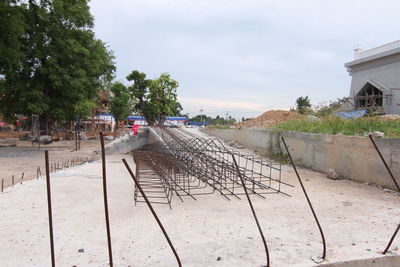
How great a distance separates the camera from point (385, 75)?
47.4 feet

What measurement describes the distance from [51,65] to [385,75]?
19.0 meters

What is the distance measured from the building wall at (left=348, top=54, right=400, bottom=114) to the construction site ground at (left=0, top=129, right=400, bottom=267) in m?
10.3

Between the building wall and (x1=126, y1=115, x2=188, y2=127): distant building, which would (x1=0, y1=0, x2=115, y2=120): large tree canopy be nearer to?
(x1=126, y1=115, x2=188, y2=127): distant building

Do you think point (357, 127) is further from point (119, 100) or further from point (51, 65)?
point (119, 100)

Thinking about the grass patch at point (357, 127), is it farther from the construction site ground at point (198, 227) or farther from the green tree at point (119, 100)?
the green tree at point (119, 100)

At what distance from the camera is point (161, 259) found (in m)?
2.61

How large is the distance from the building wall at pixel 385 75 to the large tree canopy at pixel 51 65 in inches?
648

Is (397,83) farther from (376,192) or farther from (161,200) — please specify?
(161,200)

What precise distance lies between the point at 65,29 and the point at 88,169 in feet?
48.2

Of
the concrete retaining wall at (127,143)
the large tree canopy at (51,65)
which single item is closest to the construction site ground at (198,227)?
the concrete retaining wall at (127,143)

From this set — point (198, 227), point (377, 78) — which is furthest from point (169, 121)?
point (198, 227)

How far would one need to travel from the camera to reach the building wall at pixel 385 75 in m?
13.7

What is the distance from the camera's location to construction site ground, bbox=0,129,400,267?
2678 millimetres

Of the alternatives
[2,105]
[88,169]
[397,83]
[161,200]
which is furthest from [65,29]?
[397,83]
